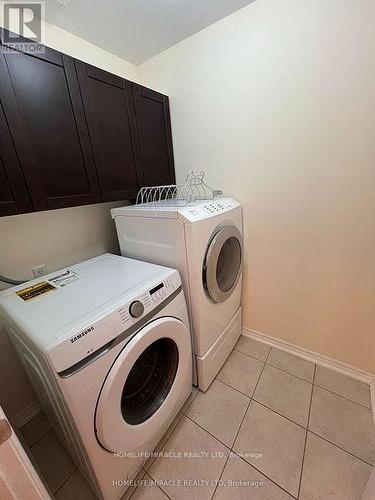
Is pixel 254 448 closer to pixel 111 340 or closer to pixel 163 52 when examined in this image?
pixel 111 340

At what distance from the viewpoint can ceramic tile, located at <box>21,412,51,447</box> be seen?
1.20 metres

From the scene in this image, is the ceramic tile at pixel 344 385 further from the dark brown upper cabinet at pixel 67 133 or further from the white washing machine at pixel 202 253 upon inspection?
the dark brown upper cabinet at pixel 67 133

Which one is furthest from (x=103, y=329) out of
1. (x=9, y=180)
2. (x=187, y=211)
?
(x=9, y=180)

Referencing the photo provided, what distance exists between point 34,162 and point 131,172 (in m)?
0.55

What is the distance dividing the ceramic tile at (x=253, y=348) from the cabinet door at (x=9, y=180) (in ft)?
5.63

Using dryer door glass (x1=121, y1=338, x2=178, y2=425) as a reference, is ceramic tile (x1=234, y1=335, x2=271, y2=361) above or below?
below

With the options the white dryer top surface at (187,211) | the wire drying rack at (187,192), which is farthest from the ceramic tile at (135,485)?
the wire drying rack at (187,192)

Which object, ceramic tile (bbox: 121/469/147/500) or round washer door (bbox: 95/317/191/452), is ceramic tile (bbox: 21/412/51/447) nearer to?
ceramic tile (bbox: 121/469/147/500)

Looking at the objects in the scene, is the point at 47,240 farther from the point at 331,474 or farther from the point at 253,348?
the point at 331,474

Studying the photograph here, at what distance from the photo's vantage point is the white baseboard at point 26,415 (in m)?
1.25

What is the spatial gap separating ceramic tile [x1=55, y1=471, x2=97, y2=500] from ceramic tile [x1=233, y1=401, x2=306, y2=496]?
722mm

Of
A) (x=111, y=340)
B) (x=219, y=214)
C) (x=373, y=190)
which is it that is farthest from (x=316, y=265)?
(x=111, y=340)

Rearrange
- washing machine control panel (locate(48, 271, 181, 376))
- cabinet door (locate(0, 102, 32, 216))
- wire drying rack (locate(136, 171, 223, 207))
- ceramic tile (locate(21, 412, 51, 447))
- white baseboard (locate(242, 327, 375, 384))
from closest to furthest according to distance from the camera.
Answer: washing machine control panel (locate(48, 271, 181, 376)) < cabinet door (locate(0, 102, 32, 216)) < ceramic tile (locate(21, 412, 51, 447)) < white baseboard (locate(242, 327, 375, 384)) < wire drying rack (locate(136, 171, 223, 207))

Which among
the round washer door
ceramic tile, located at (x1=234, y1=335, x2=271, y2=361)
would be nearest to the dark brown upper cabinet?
the round washer door
